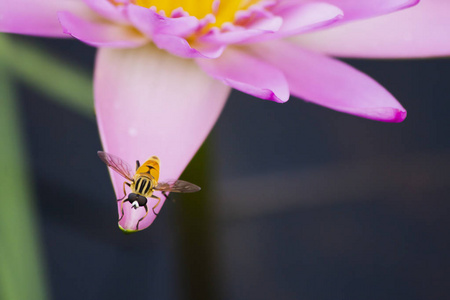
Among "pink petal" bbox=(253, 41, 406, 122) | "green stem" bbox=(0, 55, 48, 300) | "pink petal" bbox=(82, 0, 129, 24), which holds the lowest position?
"green stem" bbox=(0, 55, 48, 300)

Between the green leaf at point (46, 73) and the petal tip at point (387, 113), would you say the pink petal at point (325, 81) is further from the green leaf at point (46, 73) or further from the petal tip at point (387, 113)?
the green leaf at point (46, 73)

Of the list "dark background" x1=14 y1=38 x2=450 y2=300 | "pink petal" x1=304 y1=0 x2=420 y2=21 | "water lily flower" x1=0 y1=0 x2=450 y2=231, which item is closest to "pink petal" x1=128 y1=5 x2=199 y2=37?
"water lily flower" x1=0 y1=0 x2=450 y2=231

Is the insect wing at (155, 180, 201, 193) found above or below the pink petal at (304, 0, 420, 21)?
below

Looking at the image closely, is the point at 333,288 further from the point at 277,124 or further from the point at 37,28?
the point at 37,28

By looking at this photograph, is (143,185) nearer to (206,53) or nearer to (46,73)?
(206,53)

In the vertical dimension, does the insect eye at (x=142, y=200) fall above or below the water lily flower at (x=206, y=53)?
below

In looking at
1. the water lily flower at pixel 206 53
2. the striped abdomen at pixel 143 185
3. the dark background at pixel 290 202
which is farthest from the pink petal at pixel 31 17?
the dark background at pixel 290 202

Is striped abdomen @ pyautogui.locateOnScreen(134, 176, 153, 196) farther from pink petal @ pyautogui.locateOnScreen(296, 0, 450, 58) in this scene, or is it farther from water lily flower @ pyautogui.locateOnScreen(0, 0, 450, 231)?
pink petal @ pyautogui.locateOnScreen(296, 0, 450, 58)

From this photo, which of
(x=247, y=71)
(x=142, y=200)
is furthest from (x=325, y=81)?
(x=142, y=200)
